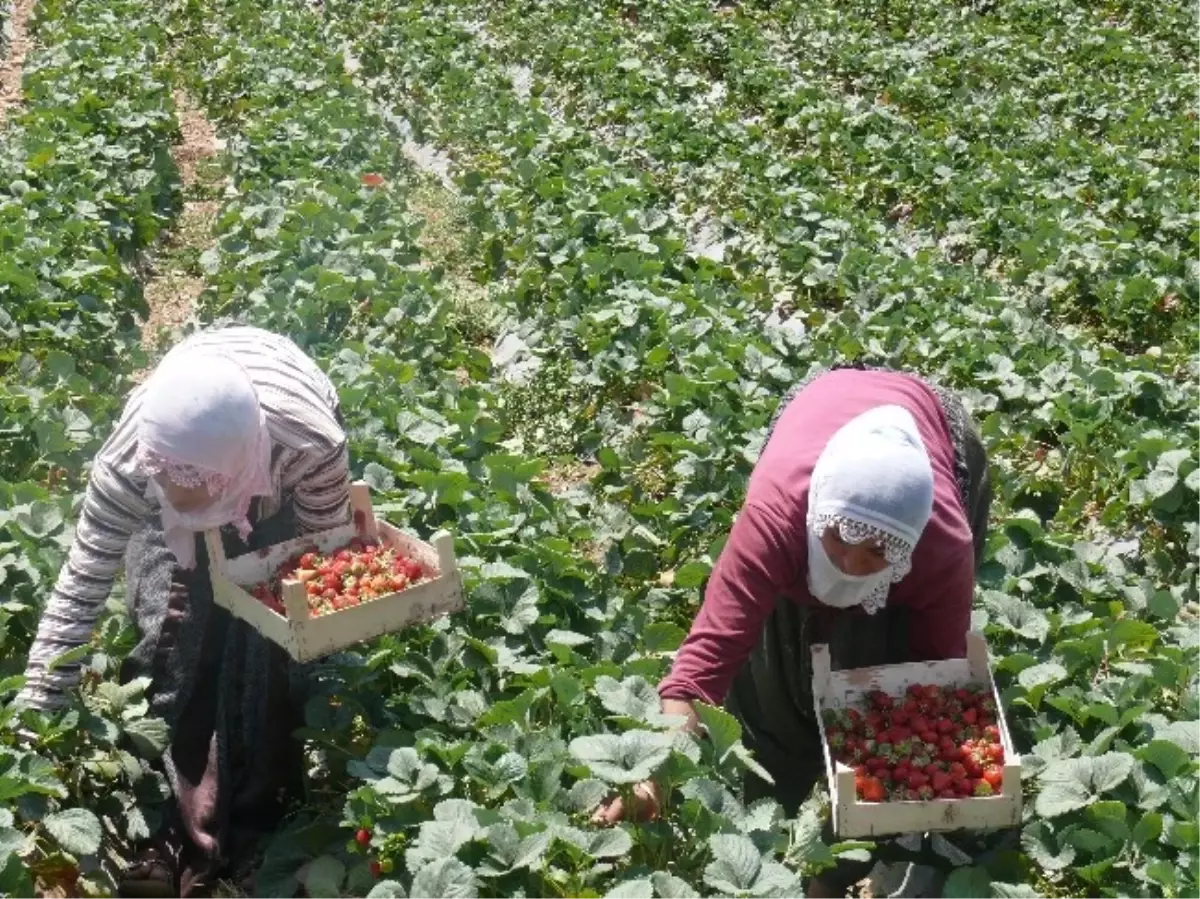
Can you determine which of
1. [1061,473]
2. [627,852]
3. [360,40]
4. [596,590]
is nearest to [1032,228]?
[1061,473]

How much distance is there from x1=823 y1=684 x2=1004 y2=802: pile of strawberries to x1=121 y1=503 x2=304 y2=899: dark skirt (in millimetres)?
1309

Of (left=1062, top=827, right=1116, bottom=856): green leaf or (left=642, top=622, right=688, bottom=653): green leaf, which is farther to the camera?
(left=642, top=622, right=688, bottom=653): green leaf

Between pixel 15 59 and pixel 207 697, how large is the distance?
11.7 metres

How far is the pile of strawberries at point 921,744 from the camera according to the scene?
2.98 m

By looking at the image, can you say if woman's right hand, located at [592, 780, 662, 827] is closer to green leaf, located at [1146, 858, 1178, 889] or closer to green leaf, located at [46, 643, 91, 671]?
green leaf, located at [1146, 858, 1178, 889]

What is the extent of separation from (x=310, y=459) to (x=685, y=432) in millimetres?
2162

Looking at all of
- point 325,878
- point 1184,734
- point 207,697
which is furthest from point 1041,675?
point 207,697

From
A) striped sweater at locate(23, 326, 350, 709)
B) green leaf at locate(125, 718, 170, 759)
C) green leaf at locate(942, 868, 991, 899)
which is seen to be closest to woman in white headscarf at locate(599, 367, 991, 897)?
green leaf at locate(942, 868, 991, 899)

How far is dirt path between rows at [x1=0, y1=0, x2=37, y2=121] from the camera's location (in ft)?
38.8

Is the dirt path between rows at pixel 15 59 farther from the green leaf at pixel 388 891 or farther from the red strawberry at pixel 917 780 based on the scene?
the red strawberry at pixel 917 780

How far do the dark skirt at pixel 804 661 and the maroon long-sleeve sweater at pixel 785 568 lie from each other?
0.45ft

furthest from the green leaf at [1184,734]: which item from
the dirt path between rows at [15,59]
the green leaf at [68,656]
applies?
the dirt path between rows at [15,59]

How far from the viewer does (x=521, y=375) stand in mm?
6375

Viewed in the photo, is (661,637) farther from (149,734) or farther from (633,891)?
(149,734)
